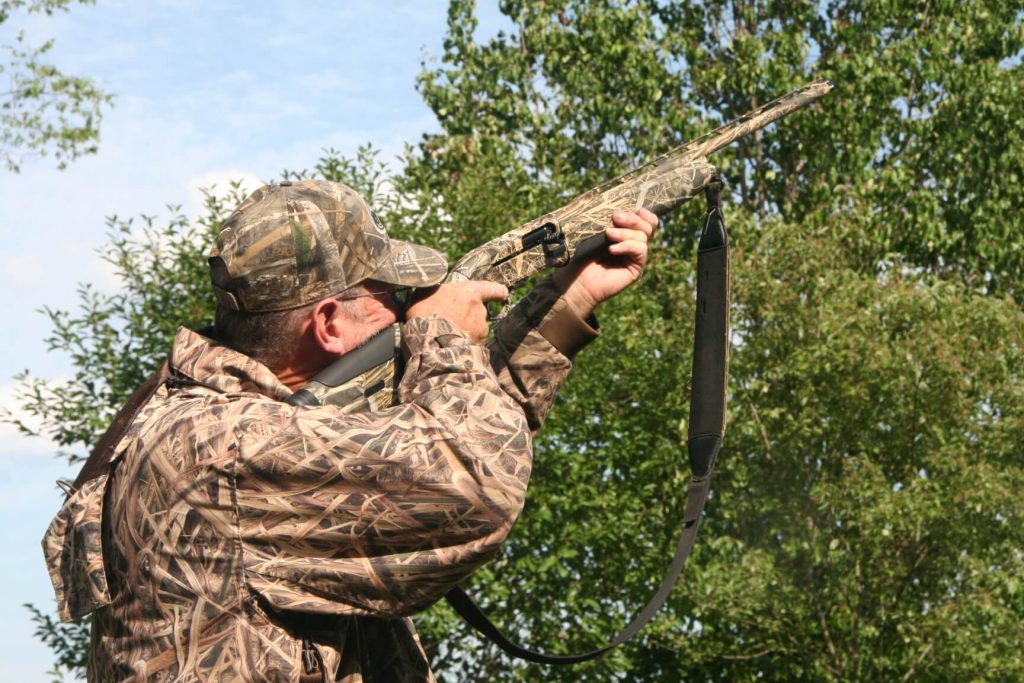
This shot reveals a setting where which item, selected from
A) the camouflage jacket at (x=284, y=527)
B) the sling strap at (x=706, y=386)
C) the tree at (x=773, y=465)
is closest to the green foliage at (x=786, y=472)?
the tree at (x=773, y=465)

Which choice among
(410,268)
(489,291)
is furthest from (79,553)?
(489,291)

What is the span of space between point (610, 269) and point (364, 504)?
133 cm

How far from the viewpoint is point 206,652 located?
2.81 metres

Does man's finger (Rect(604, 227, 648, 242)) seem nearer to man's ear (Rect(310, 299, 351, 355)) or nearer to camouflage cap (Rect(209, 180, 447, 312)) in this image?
camouflage cap (Rect(209, 180, 447, 312))

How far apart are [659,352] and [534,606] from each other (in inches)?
146

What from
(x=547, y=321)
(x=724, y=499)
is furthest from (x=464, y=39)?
(x=547, y=321)

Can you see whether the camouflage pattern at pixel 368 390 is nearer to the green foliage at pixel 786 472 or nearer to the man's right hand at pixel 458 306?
the man's right hand at pixel 458 306

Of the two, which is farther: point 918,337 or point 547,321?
point 918,337

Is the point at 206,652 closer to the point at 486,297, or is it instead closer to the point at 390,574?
the point at 390,574

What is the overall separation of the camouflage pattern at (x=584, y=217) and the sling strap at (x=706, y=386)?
13 cm

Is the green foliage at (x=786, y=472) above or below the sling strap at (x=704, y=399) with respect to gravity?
above

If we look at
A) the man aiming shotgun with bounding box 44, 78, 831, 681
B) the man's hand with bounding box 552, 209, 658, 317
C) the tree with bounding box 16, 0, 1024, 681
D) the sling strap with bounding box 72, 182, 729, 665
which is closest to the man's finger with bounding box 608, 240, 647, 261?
the man's hand with bounding box 552, 209, 658, 317

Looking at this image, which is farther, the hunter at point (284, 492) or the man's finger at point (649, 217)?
the man's finger at point (649, 217)

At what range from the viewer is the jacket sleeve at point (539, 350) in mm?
3812
